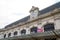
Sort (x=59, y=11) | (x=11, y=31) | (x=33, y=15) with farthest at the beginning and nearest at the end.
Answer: (x=11, y=31)
(x=33, y=15)
(x=59, y=11)

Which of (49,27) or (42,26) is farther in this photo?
(42,26)

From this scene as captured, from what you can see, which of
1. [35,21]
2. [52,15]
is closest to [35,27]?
[35,21]

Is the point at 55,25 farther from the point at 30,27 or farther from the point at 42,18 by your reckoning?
the point at 30,27

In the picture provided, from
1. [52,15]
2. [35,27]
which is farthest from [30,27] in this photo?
[52,15]

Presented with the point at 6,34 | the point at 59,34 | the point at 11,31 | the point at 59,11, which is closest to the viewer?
→ the point at 59,34

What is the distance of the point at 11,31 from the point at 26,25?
5.30 m

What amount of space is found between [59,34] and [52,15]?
159 inches

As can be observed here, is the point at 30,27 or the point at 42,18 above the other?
the point at 42,18

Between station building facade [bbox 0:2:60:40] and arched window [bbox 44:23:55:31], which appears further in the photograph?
arched window [bbox 44:23:55:31]

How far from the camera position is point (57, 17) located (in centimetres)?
1476

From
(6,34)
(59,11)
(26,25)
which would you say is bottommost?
(6,34)

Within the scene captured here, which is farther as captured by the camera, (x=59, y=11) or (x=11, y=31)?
(x=11, y=31)

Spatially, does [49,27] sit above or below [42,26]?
below

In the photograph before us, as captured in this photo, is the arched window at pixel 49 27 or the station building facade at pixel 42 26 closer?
the station building facade at pixel 42 26
